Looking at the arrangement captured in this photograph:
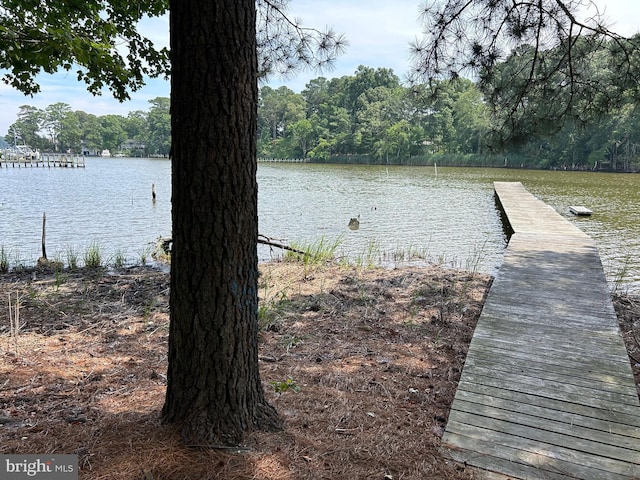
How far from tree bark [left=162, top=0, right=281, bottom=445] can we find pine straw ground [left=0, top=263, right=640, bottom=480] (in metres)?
0.18

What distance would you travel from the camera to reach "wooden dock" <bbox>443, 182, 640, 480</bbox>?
198cm

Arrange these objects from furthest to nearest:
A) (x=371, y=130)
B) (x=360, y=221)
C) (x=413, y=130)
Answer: (x=371, y=130) → (x=413, y=130) → (x=360, y=221)

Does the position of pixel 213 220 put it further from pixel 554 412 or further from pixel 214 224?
pixel 554 412

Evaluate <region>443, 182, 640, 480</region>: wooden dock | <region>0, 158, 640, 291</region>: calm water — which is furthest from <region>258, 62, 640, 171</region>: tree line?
<region>0, 158, 640, 291</region>: calm water

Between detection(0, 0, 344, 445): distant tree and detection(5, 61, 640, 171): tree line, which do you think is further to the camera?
detection(5, 61, 640, 171): tree line

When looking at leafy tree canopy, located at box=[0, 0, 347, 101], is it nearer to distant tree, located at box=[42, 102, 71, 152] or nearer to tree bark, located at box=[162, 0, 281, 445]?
tree bark, located at box=[162, 0, 281, 445]

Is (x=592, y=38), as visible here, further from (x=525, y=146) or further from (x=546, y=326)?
(x=546, y=326)

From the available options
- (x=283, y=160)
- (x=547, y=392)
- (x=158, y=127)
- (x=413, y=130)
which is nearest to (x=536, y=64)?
(x=547, y=392)

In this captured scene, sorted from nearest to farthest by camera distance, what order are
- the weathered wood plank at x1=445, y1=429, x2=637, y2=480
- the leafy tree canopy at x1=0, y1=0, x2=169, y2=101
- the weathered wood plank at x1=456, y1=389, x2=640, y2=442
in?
the weathered wood plank at x1=445, y1=429, x2=637, y2=480 → the weathered wood plank at x1=456, y1=389, x2=640, y2=442 → the leafy tree canopy at x1=0, y1=0, x2=169, y2=101

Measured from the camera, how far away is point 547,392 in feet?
8.30

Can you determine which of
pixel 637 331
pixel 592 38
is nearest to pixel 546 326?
pixel 637 331

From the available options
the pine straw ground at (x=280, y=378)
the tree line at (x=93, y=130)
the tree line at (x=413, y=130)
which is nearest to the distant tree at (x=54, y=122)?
the tree line at (x=93, y=130)

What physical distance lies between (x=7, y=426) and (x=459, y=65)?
4573mm

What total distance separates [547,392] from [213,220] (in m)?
2.18
